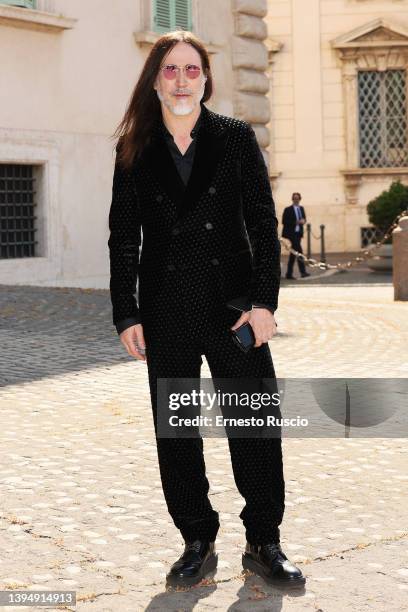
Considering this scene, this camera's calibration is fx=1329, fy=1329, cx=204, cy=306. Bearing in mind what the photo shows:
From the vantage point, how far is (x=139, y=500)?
5395 millimetres

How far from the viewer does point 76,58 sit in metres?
16.9

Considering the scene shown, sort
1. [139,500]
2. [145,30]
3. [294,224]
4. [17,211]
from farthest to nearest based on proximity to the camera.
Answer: [294,224], [145,30], [17,211], [139,500]

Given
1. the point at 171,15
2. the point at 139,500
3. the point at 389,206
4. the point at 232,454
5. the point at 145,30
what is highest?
the point at 171,15

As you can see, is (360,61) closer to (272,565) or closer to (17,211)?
(17,211)

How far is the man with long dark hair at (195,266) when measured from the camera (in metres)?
4.22

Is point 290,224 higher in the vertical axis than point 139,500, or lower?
higher

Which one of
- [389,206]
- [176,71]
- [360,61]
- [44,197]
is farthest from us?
[360,61]

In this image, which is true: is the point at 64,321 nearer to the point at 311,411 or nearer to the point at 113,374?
the point at 113,374

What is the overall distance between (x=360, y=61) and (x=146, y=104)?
2782cm

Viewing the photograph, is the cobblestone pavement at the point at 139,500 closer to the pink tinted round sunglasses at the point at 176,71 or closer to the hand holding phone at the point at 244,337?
the hand holding phone at the point at 244,337

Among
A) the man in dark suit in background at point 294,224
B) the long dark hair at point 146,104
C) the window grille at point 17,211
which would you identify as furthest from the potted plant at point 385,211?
the long dark hair at point 146,104

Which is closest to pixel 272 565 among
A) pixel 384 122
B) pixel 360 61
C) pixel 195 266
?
pixel 195 266

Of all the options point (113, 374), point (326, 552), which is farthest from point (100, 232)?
point (326, 552)

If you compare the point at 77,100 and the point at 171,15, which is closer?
the point at 77,100
